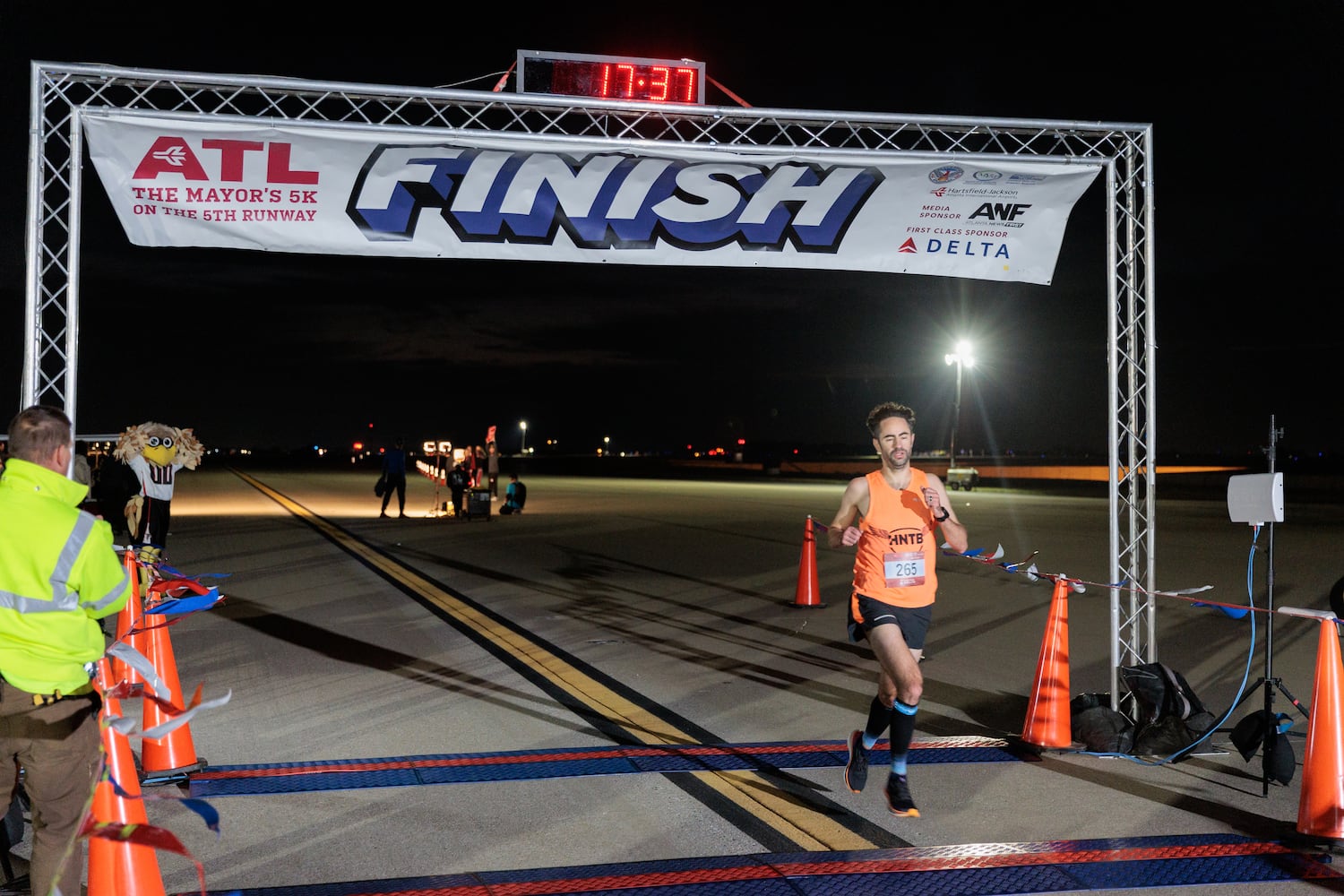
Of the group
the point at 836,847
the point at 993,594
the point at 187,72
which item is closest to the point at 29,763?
the point at 836,847

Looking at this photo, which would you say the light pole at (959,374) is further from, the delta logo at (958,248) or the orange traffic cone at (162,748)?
the orange traffic cone at (162,748)

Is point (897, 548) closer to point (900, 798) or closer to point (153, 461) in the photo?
point (900, 798)

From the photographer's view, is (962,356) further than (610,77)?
Yes

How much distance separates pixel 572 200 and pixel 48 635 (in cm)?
454

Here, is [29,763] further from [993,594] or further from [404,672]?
[993,594]

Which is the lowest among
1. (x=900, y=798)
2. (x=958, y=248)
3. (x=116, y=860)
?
(x=900, y=798)

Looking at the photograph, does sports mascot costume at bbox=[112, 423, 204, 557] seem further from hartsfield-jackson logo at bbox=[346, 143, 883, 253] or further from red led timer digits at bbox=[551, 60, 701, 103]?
red led timer digits at bbox=[551, 60, 701, 103]

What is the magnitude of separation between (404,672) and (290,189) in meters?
3.89

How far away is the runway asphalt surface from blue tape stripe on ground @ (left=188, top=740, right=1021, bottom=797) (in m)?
0.03

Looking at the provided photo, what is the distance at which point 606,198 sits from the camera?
23.8ft

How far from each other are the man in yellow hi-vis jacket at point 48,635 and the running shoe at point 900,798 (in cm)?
351

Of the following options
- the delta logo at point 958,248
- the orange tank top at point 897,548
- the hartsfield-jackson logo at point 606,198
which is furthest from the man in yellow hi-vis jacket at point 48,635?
the delta logo at point 958,248

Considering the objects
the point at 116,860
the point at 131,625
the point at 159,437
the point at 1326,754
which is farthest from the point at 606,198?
the point at 159,437

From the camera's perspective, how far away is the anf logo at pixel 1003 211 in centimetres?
759
